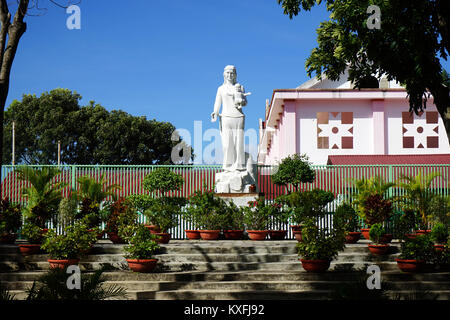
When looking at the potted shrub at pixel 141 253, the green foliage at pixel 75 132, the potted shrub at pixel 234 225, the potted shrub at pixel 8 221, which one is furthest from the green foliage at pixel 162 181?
the green foliage at pixel 75 132

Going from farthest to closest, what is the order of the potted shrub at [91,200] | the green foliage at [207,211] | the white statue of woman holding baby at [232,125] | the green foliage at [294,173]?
the green foliage at [294,173], the white statue of woman holding baby at [232,125], the potted shrub at [91,200], the green foliage at [207,211]

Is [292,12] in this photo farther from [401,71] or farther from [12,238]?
[12,238]

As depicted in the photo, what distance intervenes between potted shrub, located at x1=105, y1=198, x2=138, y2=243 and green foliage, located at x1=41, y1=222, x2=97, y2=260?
151cm

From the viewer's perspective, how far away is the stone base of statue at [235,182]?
13.2m

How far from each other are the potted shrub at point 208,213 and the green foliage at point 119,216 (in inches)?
59.1

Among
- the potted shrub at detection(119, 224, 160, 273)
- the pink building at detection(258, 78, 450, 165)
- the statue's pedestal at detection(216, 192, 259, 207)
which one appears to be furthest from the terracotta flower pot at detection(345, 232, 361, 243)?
the pink building at detection(258, 78, 450, 165)

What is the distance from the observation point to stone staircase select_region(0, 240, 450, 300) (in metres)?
8.25

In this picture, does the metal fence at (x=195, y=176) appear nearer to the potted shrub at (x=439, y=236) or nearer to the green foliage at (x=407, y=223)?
the green foliage at (x=407, y=223)

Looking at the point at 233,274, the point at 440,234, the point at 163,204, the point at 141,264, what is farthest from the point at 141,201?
the point at 440,234

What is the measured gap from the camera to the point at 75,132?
3688 centimetres

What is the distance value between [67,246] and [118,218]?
2.06 meters

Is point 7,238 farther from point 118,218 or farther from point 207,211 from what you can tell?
point 207,211

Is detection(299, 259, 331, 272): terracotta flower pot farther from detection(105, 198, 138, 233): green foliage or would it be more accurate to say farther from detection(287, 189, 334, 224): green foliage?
detection(105, 198, 138, 233): green foliage

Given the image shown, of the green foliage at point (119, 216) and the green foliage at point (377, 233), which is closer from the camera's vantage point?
the green foliage at point (377, 233)
